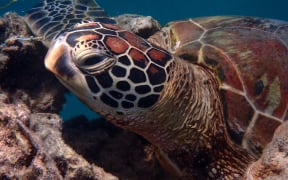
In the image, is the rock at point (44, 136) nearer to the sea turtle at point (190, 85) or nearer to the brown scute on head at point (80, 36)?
the sea turtle at point (190, 85)

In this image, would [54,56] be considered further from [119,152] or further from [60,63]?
[119,152]

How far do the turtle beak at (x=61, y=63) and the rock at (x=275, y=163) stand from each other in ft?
4.10

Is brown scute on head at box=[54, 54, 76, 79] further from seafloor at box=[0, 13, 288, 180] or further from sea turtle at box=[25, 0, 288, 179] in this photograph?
seafloor at box=[0, 13, 288, 180]

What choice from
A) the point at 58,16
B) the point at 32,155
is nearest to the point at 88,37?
the point at 32,155

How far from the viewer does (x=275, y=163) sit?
1.64 m

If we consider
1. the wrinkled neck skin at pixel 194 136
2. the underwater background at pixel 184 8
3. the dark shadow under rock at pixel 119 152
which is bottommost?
the underwater background at pixel 184 8

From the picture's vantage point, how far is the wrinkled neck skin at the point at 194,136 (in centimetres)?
239

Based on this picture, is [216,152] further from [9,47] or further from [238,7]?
[238,7]

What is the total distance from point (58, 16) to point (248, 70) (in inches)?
88.2

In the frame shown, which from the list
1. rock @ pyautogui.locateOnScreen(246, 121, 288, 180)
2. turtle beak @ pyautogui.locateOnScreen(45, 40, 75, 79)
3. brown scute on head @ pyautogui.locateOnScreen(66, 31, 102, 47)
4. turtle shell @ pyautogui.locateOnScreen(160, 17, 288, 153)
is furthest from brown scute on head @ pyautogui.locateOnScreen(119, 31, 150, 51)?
rock @ pyautogui.locateOnScreen(246, 121, 288, 180)

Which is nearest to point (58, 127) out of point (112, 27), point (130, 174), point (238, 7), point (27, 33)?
point (130, 174)

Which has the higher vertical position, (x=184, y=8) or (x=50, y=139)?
(x=50, y=139)

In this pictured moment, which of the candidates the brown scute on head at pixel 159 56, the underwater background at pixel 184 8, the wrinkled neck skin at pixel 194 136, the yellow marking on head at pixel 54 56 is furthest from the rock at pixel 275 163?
the underwater background at pixel 184 8

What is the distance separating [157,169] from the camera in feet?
9.14
